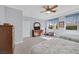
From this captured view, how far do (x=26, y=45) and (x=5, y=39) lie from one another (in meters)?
0.49

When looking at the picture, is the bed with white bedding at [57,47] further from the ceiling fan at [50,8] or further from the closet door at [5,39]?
the ceiling fan at [50,8]

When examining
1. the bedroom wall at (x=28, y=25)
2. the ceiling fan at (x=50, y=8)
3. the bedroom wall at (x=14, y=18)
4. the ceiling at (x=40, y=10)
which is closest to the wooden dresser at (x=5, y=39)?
A: the bedroom wall at (x=14, y=18)

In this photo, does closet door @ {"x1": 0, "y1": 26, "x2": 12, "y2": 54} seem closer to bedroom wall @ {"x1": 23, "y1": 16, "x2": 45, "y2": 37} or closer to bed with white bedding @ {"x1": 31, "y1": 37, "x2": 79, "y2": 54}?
bedroom wall @ {"x1": 23, "y1": 16, "x2": 45, "y2": 37}

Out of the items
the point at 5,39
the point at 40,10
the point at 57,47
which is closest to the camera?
the point at 5,39

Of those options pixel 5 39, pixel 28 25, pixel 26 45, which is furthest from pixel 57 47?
pixel 5 39

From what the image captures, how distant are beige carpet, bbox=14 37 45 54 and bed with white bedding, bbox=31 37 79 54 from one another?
98 millimetres

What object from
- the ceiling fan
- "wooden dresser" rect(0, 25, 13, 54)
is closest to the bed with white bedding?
"wooden dresser" rect(0, 25, 13, 54)

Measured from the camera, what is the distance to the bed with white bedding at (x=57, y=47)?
2107 millimetres

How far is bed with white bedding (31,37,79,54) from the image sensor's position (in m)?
2.11

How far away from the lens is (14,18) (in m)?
2.25

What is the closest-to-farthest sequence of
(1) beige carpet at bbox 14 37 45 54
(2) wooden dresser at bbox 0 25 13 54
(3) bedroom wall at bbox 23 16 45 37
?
1. (2) wooden dresser at bbox 0 25 13 54
2. (1) beige carpet at bbox 14 37 45 54
3. (3) bedroom wall at bbox 23 16 45 37

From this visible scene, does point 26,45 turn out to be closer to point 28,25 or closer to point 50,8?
point 28,25
